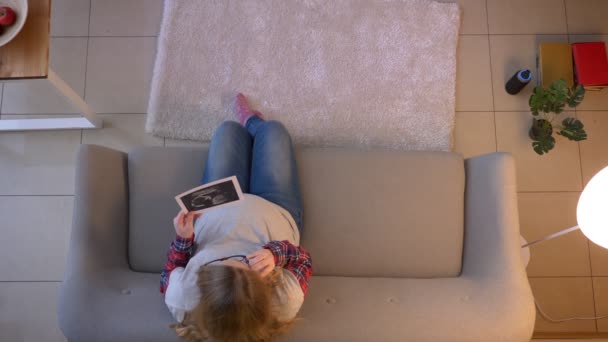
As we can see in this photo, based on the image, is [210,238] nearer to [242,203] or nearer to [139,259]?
[242,203]

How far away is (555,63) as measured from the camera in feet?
7.44

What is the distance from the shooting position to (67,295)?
1.49 meters

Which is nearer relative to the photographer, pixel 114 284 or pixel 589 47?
pixel 114 284

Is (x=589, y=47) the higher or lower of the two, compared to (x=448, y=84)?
higher

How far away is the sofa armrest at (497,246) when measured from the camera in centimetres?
153

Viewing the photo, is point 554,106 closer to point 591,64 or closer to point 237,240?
point 591,64

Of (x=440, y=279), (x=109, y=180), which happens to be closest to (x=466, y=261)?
(x=440, y=279)

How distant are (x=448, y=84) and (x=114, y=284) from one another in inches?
76.6

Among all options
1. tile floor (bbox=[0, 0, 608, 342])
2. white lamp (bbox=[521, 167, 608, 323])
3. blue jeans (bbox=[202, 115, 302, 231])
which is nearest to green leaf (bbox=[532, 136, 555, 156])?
tile floor (bbox=[0, 0, 608, 342])

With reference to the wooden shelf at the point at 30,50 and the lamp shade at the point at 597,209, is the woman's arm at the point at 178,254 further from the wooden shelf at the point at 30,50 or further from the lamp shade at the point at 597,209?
the lamp shade at the point at 597,209

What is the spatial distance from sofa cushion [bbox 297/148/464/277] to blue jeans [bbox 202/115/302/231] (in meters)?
0.10

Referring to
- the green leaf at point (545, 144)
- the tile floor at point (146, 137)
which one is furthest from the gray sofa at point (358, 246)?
the tile floor at point (146, 137)

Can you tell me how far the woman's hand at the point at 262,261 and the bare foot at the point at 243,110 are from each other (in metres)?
0.91

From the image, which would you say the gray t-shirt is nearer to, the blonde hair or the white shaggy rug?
the blonde hair
